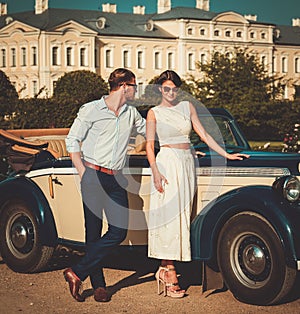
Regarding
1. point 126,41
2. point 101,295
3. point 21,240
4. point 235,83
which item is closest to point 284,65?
point 126,41

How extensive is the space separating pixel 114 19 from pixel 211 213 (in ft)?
381

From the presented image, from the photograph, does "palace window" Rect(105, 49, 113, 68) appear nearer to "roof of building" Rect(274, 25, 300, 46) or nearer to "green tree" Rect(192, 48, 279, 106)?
"roof of building" Rect(274, 25, 300, 46)

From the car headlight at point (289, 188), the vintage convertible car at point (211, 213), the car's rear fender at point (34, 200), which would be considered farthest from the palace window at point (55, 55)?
the car headlight at point (289, 188)

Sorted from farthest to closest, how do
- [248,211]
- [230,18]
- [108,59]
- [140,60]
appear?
[230,18] < [140,60] < [108,59] < [248,211]

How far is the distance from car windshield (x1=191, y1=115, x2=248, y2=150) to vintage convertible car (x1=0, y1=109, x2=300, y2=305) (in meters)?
0.02

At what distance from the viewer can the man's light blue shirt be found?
7.14 metres

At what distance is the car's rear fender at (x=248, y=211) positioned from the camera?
22.1 ft

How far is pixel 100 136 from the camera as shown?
7.20 m

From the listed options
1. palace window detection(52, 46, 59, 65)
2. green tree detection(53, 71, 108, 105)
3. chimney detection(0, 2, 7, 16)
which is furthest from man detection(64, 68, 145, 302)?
chimney detection(0, 2, 7, 16)

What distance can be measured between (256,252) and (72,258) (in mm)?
2866

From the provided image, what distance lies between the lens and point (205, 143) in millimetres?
8242

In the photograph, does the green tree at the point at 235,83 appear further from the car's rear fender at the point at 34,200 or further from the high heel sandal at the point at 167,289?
the high heel sandal at the point at 167,289

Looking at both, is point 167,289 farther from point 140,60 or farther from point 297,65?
point 297,65

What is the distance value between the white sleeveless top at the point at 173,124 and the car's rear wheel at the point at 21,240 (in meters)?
1.66
